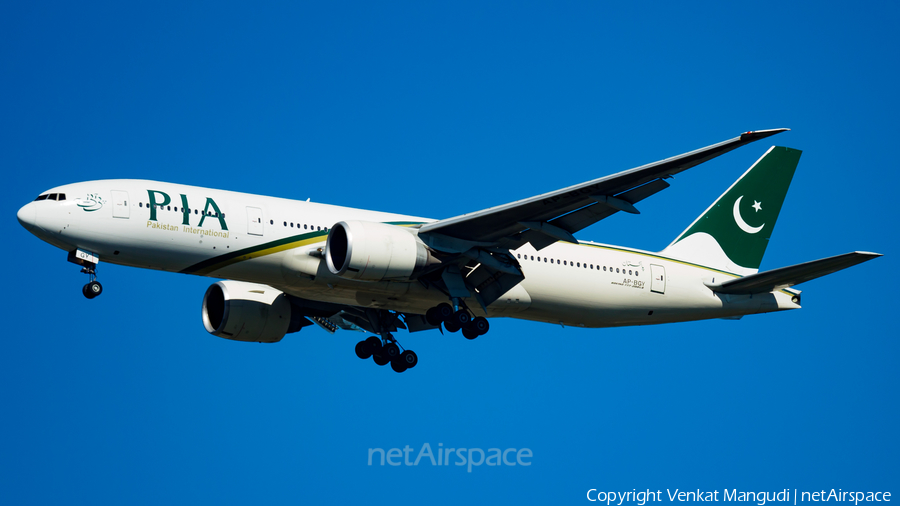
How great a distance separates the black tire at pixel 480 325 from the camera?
28284 millimetres

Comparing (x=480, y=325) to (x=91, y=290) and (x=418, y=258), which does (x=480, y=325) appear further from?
(x=91, y=290)

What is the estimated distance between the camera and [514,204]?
82.9ft

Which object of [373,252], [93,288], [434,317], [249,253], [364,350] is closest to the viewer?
[93,288]

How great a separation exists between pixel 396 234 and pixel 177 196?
6034 millimetres

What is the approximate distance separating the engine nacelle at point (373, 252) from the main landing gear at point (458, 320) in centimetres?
221

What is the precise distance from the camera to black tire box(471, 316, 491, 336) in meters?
28.3

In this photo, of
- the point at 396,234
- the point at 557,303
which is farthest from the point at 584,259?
the point at 396,234

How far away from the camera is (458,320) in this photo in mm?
28000

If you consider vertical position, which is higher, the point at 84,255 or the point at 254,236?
the point at 254,236

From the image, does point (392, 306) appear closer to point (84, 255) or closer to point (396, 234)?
point (396, 234)

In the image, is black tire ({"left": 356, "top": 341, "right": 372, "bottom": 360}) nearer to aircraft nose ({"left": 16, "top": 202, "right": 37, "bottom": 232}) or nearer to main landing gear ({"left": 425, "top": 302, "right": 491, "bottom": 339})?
main landing gear ({"left": 425, "top": 302, "right": 491, "bottom": 339})

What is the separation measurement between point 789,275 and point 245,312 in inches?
691

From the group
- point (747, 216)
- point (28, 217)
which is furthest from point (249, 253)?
point (747, 216)

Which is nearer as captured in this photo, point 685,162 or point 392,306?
point 685,162
